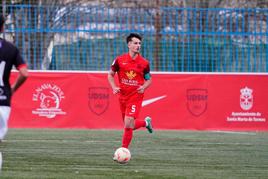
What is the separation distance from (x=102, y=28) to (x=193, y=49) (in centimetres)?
250

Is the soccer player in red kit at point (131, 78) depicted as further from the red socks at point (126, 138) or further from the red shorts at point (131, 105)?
the red socks at point (126, 138)

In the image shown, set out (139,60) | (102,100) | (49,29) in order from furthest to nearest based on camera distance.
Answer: (49,29) < (102,100) < (139,60)

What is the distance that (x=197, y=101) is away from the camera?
20688 mm

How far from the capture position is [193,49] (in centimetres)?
2284

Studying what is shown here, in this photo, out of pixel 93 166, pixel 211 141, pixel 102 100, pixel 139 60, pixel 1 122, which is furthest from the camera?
pixel 102 100

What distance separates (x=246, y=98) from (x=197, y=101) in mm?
1237

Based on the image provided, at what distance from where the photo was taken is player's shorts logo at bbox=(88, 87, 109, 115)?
20.3m

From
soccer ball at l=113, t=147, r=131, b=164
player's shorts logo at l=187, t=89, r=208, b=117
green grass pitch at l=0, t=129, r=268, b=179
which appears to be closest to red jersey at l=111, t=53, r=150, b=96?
green grass pitch at l=0, t=129, r=268, b=179

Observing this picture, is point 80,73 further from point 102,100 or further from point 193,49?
point 193,49

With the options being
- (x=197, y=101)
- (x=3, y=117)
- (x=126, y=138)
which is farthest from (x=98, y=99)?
(x=3, y=117)

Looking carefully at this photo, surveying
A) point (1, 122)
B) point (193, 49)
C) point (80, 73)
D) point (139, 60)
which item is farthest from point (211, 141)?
point (1, 122)

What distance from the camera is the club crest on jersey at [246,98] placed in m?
20.8

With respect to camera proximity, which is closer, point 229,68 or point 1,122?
point 1,122

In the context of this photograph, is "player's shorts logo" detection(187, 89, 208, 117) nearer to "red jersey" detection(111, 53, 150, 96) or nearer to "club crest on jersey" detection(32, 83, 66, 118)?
"club crest on jersey" detection(32, 83, 66, 118)
